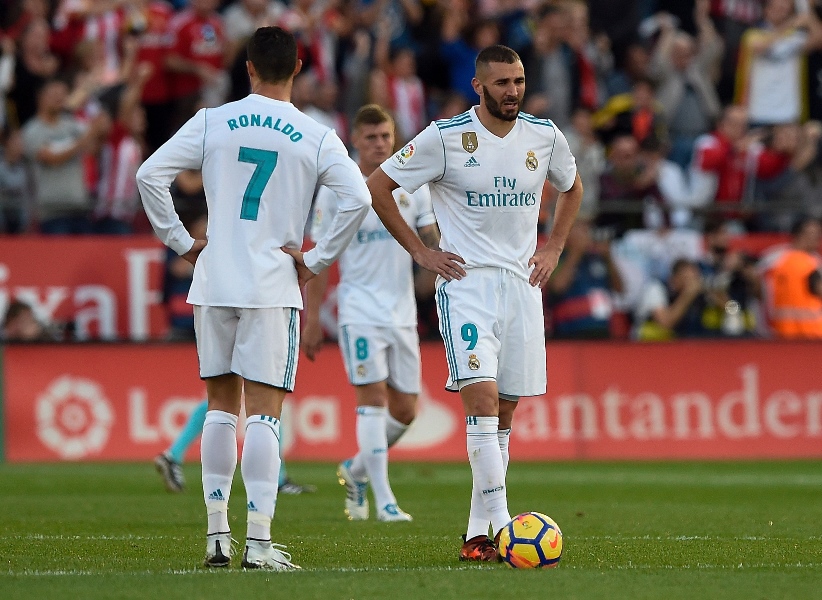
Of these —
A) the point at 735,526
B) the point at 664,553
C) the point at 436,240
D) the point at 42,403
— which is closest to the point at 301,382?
the point at 42,403

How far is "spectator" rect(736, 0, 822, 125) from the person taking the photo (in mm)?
19656

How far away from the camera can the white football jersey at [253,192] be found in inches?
268

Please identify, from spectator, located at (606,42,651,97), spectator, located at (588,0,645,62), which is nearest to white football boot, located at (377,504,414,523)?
spectator, located at (606,42,651,97)

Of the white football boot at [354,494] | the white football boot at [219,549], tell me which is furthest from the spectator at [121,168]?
the white football boot at [219,549]

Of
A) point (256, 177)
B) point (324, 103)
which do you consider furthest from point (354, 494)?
point (324, 103)

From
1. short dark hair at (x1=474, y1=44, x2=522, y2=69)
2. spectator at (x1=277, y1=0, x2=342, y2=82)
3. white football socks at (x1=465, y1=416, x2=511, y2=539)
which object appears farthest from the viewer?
spectator at (x1=277, y1=0, x2=342, y2=82)

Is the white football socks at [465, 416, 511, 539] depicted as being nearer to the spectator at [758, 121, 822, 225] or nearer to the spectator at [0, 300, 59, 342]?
the spectator at [0, 300, 59, 342]

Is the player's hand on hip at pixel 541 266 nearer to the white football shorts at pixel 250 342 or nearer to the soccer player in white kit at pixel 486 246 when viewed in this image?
the soccer player in white kit at pixel 486 246

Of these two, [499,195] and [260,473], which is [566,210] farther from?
[260,473]

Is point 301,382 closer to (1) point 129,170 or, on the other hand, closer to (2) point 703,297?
(1) point 129,170

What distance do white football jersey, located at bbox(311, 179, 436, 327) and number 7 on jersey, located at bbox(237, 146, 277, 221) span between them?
10.8ft

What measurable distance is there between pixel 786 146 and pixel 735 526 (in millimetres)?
10216

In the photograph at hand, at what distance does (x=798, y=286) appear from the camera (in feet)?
54.9

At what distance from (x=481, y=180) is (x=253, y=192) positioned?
1.33 m
